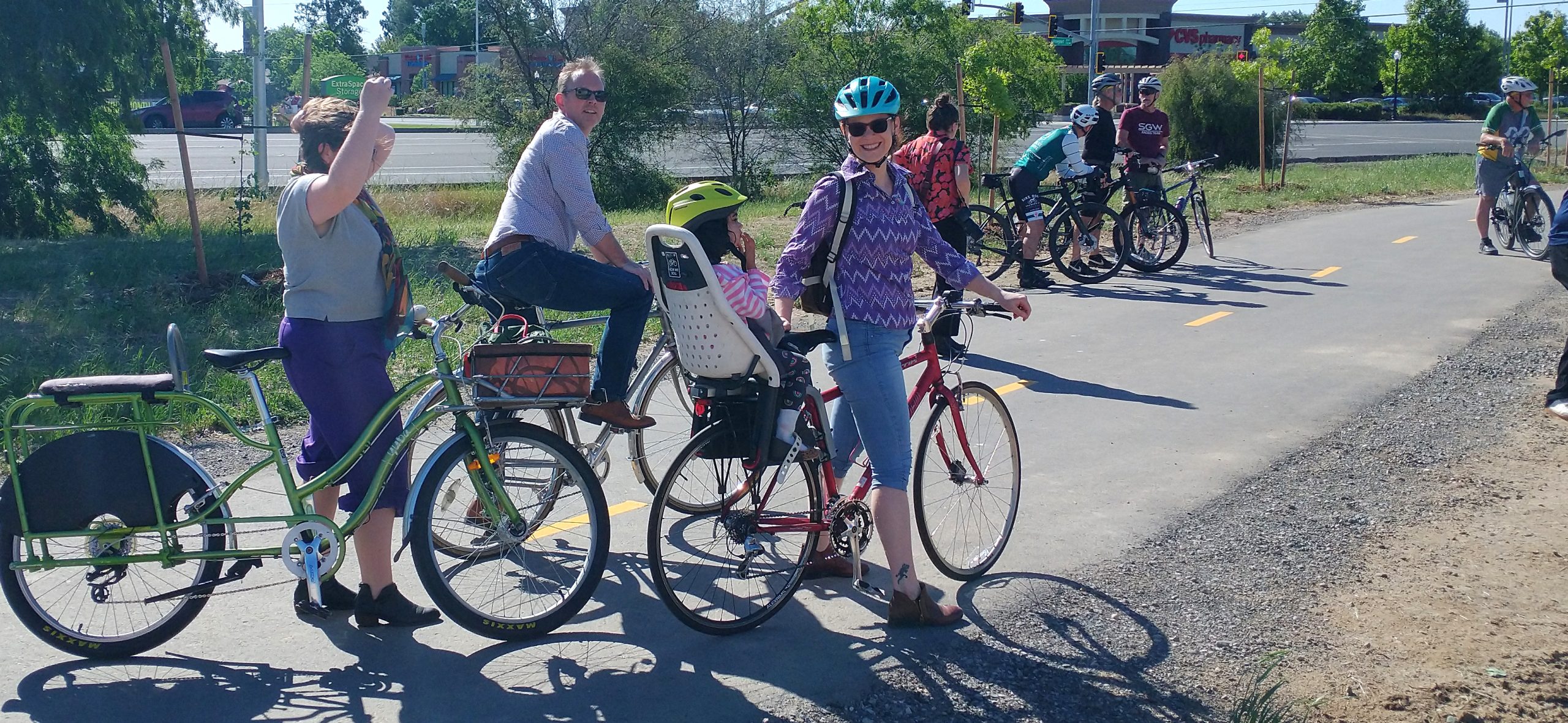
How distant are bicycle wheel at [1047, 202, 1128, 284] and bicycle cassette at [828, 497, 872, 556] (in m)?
8.20

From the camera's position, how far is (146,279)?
11344 mm

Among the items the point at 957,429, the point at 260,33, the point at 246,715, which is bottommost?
the point at 246,715

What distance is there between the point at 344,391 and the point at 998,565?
270cm

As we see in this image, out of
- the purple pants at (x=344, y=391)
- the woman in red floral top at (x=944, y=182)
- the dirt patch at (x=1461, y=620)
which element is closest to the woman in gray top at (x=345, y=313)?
the purple pants at (x=344, y=391)

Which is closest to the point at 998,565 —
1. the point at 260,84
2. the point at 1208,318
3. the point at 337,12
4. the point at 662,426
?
the point at 662,426

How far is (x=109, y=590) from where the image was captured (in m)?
4.25

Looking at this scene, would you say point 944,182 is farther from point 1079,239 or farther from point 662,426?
point 662,426

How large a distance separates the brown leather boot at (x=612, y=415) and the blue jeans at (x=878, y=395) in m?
0.85

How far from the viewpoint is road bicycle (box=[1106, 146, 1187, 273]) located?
12938 mm

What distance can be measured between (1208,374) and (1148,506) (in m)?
3.06

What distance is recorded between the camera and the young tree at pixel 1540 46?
35.9 metres

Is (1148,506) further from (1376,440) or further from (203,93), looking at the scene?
(203,93)

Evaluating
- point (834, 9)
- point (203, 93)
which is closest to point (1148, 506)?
point (834, 9)

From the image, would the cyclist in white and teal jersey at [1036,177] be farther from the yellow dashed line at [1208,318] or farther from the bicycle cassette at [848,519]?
the bicycle cassette at [848,519]
